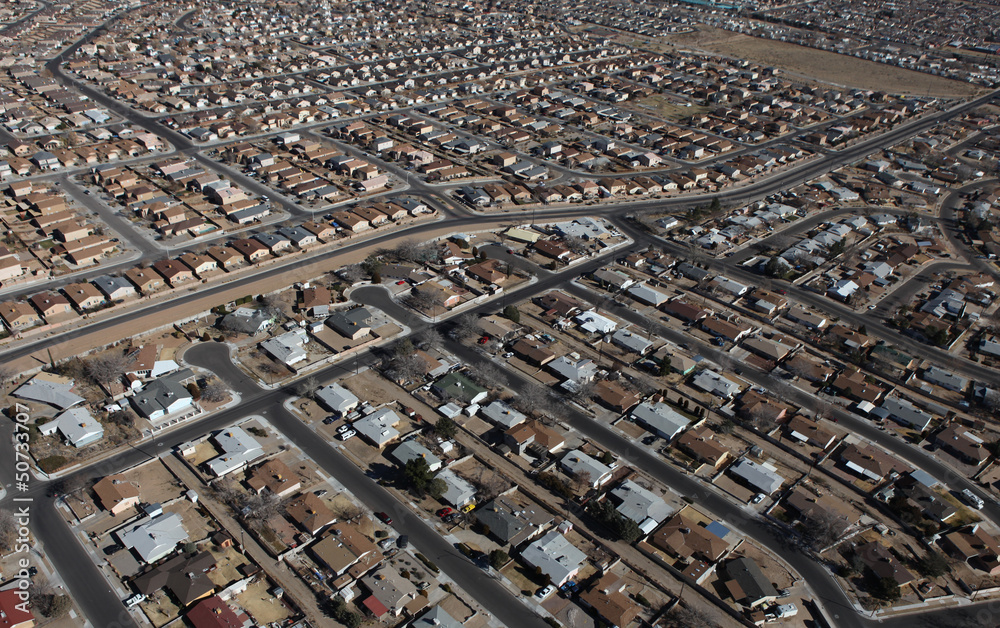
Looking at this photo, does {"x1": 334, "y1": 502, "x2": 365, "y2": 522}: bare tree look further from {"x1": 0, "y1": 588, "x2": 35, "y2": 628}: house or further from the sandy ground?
the sandy ground

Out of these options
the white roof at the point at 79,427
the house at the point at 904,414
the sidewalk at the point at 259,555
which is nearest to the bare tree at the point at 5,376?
the white roof at the point at 79,427

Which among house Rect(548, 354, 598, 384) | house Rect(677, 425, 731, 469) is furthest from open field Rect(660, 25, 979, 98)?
house Rect(677, 425, 731, 469)

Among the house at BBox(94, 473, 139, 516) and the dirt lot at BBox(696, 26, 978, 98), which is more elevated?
the dirt lot at BBox(696, 26, 978, 98)

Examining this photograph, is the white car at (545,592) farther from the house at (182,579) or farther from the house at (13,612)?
the house at (13,612)

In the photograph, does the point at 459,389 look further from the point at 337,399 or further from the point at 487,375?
the point at 337,399

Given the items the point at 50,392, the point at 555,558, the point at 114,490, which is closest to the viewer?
the point at 555,558

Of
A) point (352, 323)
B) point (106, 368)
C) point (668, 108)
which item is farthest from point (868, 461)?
point (668, 108)
